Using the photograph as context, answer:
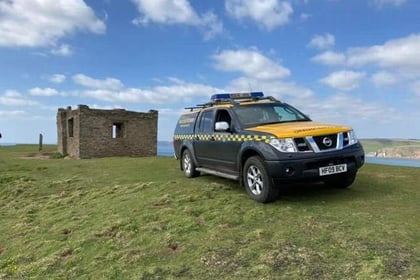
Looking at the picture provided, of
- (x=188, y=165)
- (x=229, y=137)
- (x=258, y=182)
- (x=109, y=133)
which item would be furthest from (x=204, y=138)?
(x=109, y=133)

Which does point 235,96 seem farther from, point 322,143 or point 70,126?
point 70,126

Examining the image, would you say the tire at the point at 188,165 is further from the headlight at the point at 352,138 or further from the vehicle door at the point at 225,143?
the headlight at the point at 352,138

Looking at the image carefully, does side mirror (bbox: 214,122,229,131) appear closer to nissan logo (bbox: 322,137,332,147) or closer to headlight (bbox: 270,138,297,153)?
headlight (bbox: 270,138,297,153)

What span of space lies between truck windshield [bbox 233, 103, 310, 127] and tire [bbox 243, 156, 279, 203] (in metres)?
0.92

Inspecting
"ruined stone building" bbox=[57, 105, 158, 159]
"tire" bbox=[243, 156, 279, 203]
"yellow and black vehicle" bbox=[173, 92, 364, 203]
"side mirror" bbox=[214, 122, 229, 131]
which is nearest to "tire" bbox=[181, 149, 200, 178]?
"yellow and black vehicle" bbox=[173, 92, 364, 203]

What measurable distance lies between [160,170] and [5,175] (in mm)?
5538

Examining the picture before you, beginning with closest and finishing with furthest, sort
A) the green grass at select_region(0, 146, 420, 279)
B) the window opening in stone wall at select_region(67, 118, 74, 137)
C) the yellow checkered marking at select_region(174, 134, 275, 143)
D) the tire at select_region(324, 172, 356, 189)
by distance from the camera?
the green grass at select_region(0, 146, 420, 279) < the yellow checkered marking at select_region(174, 134, 275, 143) < the tire at select_region(324, 172, 356, 189) < the window opening in stone wall at select_region(67, 118, 74, 137)

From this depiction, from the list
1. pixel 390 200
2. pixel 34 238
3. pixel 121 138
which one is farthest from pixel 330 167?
pixel 121 138

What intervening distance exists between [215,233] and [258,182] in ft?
5.46

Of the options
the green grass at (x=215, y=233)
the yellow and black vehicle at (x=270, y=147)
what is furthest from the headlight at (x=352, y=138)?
the green grass at (x=215, y=233)

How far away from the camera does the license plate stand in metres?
6.68

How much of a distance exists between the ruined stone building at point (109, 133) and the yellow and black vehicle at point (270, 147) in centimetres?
1628

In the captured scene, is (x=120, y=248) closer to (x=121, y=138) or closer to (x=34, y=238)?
(x=34, y=238)

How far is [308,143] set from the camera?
6.62 meters
